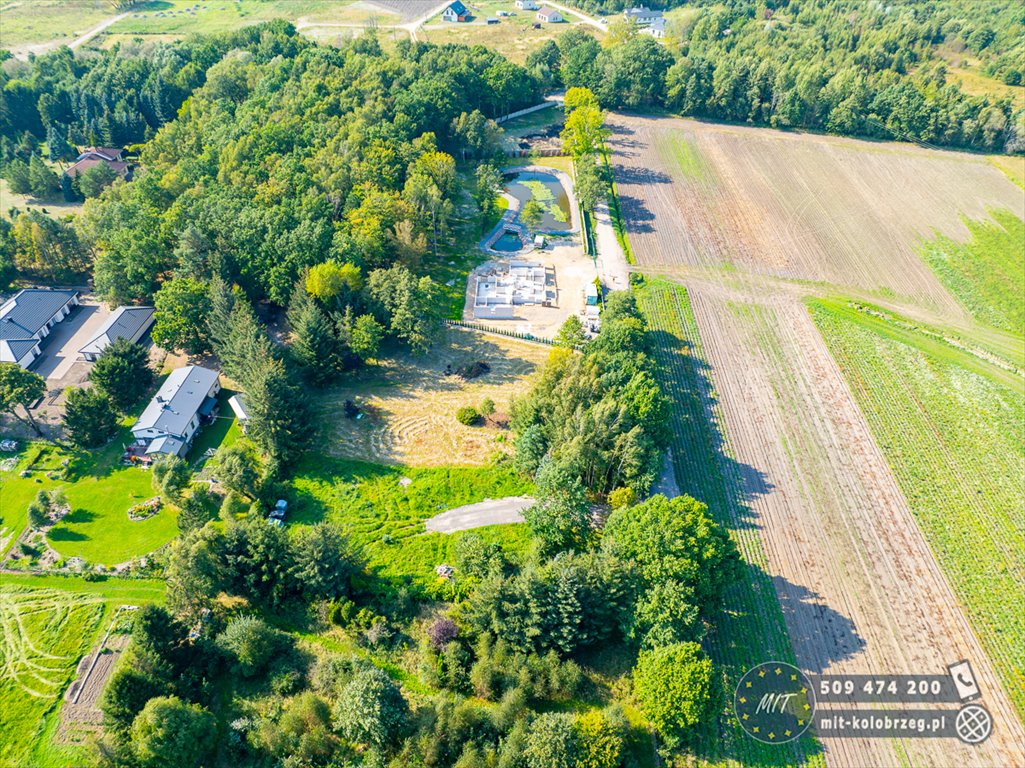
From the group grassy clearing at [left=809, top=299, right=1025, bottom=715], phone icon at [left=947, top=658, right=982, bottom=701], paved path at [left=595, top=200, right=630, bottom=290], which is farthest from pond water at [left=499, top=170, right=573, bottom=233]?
phone icon at [left=947, top=658, right=982, bottom=701]

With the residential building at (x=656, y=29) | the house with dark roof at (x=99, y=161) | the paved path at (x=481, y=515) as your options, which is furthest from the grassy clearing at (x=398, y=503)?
the residential building at (x=656, y=29)

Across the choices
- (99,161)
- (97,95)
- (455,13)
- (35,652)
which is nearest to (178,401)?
(35,652)

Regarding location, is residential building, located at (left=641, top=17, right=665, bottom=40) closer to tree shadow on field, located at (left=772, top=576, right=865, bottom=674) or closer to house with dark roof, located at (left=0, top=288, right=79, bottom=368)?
house with dark roof, located at (left=0, top=288, right=79, bottom=368)

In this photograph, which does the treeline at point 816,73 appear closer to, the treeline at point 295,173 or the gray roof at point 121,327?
the treeline at point 295,173

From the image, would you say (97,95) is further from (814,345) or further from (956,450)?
(956,450)

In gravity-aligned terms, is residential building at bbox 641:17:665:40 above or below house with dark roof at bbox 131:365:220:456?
above

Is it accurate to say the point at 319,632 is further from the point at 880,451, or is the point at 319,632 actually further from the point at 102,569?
the point at 880,451
